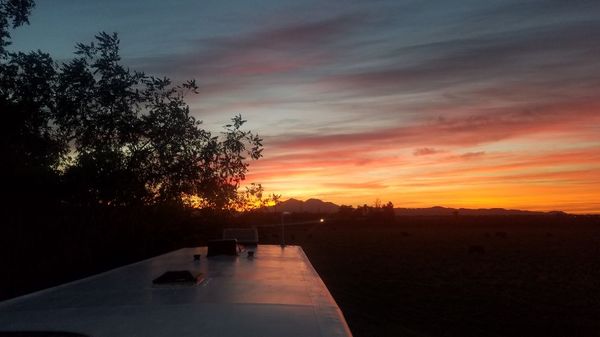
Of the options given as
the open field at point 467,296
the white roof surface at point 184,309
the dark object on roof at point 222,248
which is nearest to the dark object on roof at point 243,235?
the open field at point 467,296

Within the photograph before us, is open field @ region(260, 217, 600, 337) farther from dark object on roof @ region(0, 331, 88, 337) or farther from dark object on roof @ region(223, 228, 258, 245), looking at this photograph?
dark object on roof @ region(0, 331, 88, 337)

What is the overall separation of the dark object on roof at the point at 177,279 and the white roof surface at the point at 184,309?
0.11m

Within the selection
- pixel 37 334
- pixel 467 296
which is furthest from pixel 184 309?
pixel 467 296

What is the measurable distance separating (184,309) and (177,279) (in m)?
1.55

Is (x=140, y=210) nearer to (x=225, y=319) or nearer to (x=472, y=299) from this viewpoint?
(x=472, y=299)

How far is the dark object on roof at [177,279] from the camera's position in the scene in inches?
229

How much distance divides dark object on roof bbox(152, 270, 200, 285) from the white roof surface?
0.11m

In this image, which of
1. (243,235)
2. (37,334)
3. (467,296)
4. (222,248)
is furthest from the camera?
(467,296)

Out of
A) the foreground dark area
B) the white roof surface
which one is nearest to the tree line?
the foreground dark area

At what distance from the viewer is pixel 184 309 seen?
4410mm

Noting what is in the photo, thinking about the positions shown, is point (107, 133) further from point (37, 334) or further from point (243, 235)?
point (37, 334)

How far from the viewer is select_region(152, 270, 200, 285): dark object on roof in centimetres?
582

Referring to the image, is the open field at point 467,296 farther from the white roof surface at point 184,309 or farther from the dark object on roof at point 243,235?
the white roof surface at point 184,309

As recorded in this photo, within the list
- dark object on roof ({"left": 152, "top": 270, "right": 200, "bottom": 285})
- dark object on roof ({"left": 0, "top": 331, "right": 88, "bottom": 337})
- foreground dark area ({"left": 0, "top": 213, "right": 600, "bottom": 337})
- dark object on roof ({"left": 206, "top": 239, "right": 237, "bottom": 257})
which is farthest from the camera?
foreground dark area ({"left": 0, "top": 213, "right": 600, "bottom": 337})
